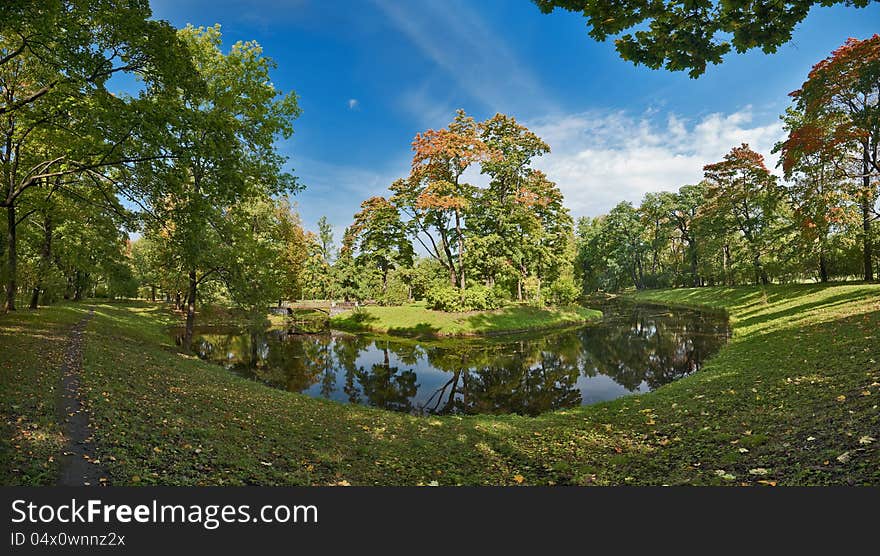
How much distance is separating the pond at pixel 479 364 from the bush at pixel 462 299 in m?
4.94

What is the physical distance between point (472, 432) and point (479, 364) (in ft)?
33.0

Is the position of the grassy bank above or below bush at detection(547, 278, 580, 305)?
below

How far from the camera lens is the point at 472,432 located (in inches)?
316

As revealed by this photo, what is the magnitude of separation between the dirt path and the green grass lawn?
133 millimetres

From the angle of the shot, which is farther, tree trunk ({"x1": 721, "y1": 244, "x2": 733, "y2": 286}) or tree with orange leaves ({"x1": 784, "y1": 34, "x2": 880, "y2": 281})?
tree trunk ({"x1": 721, "y1": 244, "x2": 733, "y2": 286})

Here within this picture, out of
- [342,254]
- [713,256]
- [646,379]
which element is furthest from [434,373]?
[713,256]

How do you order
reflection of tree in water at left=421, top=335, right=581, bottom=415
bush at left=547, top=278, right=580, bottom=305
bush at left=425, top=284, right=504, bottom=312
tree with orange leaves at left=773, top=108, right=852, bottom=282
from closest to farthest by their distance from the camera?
reflection of tree in water at left=421, top=335, right=581, bottom=415, tree with orange leaves at left=773, top=108, right=852, bottom=282, bush at left=425, top=284, right=504, bottom=312, bush at left=547, top=278, right=580, bottom=305

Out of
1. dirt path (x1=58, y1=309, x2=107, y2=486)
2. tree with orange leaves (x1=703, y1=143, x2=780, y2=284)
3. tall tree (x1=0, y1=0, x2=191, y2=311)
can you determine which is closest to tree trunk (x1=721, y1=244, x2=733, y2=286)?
tree with orange leaves (x1=703, y1=143, x2=780, y2=284)

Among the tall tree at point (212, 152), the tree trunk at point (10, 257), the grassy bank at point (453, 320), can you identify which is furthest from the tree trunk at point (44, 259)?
the grassy bank at point (453, 320)

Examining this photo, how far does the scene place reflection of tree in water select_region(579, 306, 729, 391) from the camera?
14.8 metres

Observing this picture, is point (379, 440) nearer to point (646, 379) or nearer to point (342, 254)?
point (646, 379)

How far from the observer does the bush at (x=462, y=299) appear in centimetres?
2975

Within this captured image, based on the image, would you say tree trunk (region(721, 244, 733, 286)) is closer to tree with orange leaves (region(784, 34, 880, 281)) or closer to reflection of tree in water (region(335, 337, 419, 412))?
tree with orange leaves (region(784, 34, 880, 281))

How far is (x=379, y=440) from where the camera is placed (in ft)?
23.9
